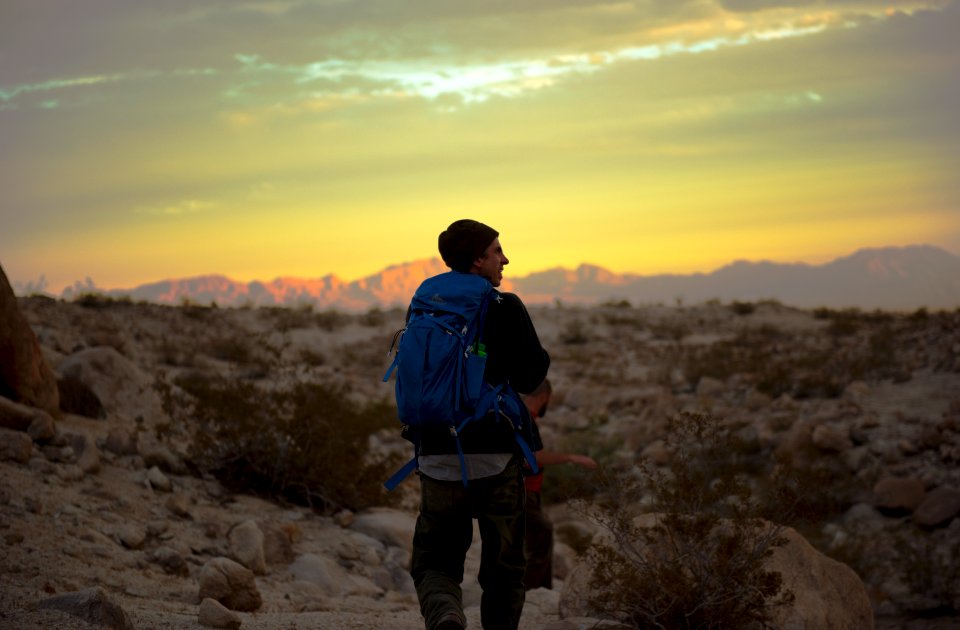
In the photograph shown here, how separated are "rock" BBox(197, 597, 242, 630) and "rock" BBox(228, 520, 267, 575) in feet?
6.24

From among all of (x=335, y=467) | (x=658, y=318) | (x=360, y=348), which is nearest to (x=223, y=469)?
(x=335, y=467)

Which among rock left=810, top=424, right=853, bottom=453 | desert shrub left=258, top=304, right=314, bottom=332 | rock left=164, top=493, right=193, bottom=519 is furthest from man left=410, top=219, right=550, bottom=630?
desert shrub left=258, top=304, right=314, bottom=332

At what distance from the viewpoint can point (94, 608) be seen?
→ 4.55 metres

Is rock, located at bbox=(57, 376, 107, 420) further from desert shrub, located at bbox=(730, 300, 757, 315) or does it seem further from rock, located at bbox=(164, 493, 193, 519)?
desert shrub, located at bbox=(730, 300, 757, 315)

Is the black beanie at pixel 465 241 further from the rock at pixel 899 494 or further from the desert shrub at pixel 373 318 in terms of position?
the desert shrub at pixel 373 318

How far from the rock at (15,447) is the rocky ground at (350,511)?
0.01 m

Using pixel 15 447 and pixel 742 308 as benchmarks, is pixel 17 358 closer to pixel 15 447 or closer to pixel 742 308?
pixel 15 447

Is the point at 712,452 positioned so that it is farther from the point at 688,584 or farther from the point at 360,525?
the point at 360,525

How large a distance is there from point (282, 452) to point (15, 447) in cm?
221

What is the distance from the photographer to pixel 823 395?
1421cm

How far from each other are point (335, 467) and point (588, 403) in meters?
8.19

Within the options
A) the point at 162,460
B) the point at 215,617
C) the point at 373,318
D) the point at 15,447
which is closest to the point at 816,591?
the point at 215,617

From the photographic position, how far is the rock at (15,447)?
753 cm

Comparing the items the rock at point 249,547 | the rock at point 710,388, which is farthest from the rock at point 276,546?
the rock at point 710,388
